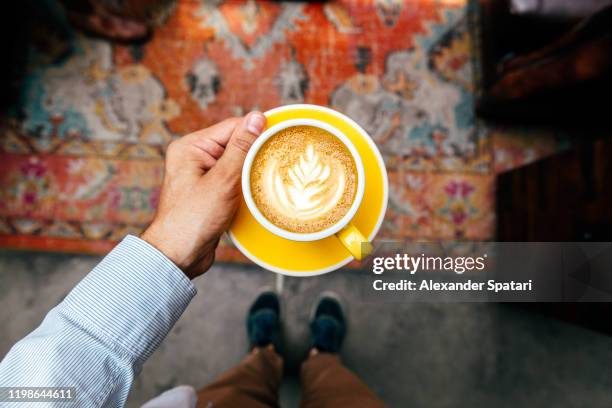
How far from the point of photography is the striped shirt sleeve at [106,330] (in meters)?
0.47

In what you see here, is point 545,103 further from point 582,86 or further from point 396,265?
point 396,265

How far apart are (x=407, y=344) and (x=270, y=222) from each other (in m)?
1.02

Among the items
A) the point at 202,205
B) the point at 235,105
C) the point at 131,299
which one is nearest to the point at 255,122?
the point at 202,205

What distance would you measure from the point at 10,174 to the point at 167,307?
1167mm

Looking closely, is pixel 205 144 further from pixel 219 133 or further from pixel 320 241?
pixel 320 241

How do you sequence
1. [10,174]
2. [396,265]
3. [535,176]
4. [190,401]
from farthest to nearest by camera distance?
[10,174] < [535,176] < [396,265] < [190,401]

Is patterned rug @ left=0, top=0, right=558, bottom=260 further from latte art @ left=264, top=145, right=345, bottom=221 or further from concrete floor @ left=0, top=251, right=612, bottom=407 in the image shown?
latte art @ left=264, top=145, right=345, bottom=221

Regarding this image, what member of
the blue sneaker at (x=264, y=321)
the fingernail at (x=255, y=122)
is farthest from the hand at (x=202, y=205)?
the blue sneaker at (x=264, y=321)

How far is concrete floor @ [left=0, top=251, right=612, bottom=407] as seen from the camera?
1.29 metres

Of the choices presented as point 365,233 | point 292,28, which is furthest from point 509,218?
point 292,28

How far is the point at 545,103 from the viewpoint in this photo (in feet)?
3.92

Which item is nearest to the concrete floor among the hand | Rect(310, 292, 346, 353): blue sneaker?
Rect(310, 292, 346, 353): blue sneaker

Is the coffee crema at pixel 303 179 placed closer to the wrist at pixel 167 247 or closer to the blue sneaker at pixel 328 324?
the wrist at pixel 167 247

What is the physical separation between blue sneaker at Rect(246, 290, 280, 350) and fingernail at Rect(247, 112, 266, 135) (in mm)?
818
